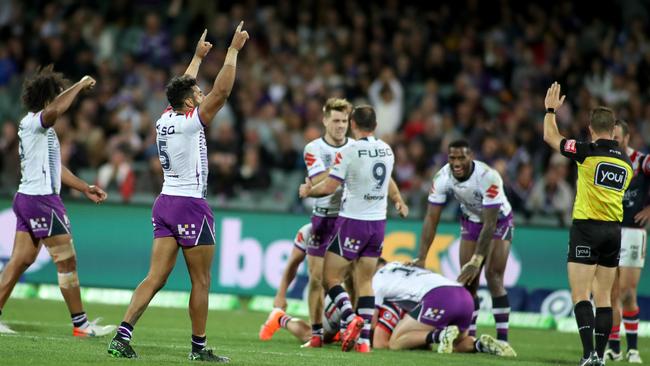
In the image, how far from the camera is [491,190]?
13164 millimetres

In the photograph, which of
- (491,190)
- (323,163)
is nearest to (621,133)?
(491,190)

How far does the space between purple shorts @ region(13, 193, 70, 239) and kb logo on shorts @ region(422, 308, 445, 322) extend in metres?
4.30

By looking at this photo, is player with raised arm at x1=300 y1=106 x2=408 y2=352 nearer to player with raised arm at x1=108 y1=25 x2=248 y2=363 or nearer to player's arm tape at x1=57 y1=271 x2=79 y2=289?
player with raised arm at x1=108 y1=25 x2=248 y2=363

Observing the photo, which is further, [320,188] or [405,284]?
[405,284]

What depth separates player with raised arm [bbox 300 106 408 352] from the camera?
12.1 meters

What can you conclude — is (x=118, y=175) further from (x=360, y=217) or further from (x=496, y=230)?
(x=360, y=217)

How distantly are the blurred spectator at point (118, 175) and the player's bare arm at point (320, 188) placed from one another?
30.9ft

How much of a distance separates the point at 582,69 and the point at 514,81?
1475mm

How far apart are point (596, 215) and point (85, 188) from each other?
5.54 m

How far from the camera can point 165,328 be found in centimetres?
1438

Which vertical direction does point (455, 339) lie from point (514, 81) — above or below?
below

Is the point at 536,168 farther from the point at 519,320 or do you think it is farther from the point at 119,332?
the point at 119,332

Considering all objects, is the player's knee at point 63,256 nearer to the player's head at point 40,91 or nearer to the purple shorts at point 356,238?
the player's head at point 40,91

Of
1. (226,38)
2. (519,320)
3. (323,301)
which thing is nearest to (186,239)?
(323,301)
